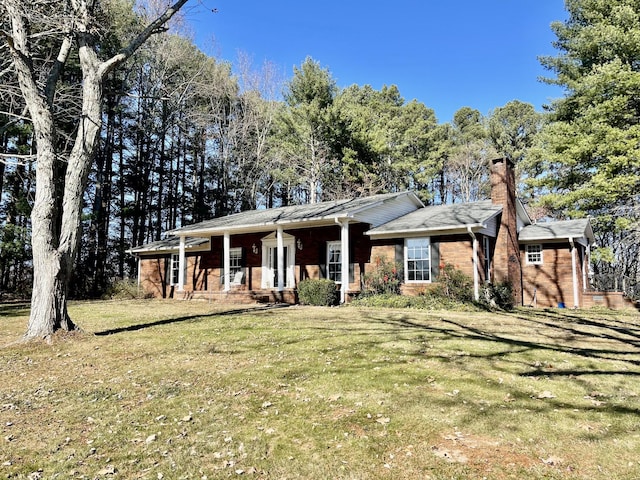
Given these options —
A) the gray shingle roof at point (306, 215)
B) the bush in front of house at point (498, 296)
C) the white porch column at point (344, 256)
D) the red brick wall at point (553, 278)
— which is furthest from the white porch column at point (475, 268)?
the red brick wall at point (553, 278)

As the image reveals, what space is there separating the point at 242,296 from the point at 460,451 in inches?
599

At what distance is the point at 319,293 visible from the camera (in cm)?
1538

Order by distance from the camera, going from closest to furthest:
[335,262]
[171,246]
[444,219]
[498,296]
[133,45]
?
[133,45], [498,296], [444,219], [335,262], [171,246]

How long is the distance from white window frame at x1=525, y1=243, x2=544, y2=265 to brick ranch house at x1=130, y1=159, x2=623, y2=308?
0.04 metres

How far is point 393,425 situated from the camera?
12.8 feet

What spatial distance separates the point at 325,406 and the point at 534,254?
15.3 meters

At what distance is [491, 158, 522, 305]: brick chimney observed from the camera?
1529 cm

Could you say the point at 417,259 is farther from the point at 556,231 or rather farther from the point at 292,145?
the point at 292,145

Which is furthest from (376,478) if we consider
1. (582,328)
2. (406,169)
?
(406,169)

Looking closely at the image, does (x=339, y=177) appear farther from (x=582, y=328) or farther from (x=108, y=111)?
(x=582, y=328)

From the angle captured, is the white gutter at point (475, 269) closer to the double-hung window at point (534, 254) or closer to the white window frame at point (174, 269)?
the double-hung window at point (534, 254)

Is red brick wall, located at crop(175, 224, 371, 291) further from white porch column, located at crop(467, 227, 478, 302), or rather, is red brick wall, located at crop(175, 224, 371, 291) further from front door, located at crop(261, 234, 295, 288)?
white porch column, located at crop(467, 227, 478, 302)

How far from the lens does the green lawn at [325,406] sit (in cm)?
325

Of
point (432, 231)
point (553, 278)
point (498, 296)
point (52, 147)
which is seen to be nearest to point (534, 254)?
point (553, 278)
